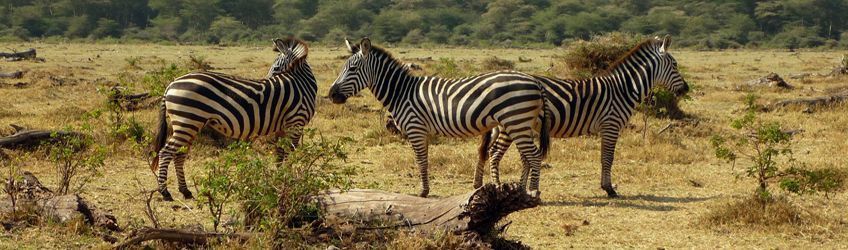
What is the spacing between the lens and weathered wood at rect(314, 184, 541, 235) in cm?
583

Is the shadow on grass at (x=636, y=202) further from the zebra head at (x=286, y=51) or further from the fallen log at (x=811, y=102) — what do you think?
the fallen log at (x=811, y=102)

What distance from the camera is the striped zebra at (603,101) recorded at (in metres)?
9.14

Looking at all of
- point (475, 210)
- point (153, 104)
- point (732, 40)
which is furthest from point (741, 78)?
point (732, 40)

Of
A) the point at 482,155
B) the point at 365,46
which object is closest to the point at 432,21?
the point at 482,155

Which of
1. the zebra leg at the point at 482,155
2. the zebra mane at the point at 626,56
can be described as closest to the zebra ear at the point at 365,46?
the zebra leg at the point at 482,155

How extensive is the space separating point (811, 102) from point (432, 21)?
49.2 metres

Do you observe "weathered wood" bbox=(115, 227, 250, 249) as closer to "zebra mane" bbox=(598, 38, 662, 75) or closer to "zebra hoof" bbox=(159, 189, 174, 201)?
"zebra hoof" bbox=(159, 189, 174, 201)

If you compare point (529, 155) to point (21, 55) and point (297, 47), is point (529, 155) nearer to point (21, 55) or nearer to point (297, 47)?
point (297, 47)

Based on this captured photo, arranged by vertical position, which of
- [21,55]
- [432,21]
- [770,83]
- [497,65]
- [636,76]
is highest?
[636,76]

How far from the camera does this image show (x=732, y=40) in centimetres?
5412

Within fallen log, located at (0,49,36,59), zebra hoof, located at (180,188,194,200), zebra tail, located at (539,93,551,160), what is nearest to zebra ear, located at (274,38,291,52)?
zebra hoof, located at (180,188,194,200)

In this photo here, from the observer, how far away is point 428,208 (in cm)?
627

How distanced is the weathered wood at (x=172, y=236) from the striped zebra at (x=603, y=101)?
3.78 metres

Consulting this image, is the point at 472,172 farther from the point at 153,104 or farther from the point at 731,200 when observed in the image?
the point at 153,104
